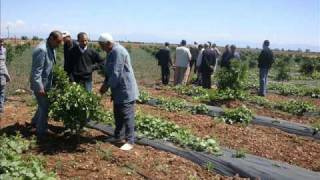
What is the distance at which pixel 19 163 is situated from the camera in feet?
19.8

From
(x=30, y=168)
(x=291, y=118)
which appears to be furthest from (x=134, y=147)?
(x=291, y=118)

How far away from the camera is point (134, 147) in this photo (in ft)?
26.1

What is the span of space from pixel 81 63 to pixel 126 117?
1676mm

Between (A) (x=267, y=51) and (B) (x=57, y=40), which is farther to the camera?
(A) (x=267, y=51)

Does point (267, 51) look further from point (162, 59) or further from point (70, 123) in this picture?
point (70, 123)

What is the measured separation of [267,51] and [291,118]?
142 inches

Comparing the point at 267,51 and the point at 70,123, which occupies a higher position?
the point at 267,51

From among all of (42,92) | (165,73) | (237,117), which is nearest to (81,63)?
(42,92)

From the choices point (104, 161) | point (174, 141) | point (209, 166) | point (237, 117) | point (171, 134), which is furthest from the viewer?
point (237, 117)

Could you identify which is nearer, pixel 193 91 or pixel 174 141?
pixel 174 141

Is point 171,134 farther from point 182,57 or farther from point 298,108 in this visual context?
point 182,57

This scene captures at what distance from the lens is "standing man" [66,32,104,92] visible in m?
8.66

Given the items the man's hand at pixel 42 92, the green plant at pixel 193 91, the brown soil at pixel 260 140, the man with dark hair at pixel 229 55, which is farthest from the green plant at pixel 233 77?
the man's hand at pixel 42 92

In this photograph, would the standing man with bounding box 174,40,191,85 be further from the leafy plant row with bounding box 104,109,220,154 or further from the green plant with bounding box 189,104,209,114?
the leafy plant row with bounding box 104,109,220,154
